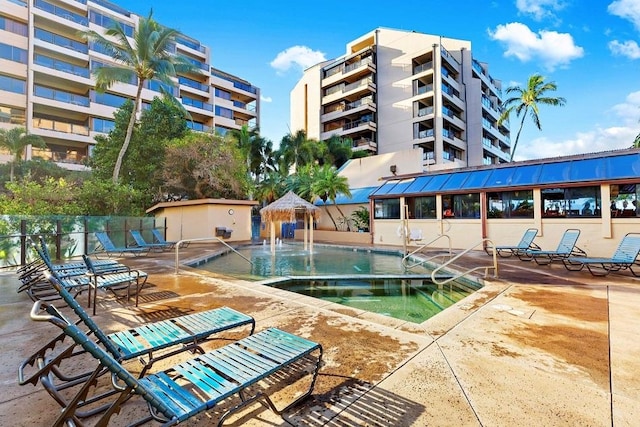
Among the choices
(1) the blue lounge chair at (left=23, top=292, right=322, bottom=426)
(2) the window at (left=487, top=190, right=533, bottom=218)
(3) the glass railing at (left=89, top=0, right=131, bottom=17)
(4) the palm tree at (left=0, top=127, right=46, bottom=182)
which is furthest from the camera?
(3) the glass railing at (left=89, top=0, right=131, bottom=17)

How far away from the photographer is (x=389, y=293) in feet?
26.5

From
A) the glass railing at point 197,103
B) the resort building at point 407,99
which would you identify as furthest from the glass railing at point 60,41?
the resort building at point 407,99

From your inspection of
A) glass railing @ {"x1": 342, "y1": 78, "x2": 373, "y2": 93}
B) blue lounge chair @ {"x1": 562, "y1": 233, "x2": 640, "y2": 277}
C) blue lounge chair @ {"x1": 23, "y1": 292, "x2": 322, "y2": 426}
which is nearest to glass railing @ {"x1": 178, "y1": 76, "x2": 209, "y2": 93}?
glass railing @ {"x1": 342, "y1": 78, "x2": 373, "y2": 93}

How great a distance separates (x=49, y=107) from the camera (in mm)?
33000

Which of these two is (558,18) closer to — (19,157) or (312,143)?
(312,143)

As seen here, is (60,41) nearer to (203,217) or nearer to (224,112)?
(224,112)

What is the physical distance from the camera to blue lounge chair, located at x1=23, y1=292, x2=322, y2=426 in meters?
1.66

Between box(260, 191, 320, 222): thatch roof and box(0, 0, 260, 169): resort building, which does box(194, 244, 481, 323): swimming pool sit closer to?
box(260, 191, 320, 222): thatch roof

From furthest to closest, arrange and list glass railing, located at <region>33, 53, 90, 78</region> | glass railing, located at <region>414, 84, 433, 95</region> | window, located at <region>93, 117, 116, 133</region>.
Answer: glass railing, located at <region>414, 84, 433, 95</region>
window, located at <region>93, 117, 116, 133</region>
glass railing, located at <region>33, 53, 90, 78</region>

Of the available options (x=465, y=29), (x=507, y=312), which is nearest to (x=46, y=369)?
(x=507, y=312)

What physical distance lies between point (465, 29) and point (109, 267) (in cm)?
5063

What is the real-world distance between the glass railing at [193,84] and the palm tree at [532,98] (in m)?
41.0

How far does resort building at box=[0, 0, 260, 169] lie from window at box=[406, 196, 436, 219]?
2237cm

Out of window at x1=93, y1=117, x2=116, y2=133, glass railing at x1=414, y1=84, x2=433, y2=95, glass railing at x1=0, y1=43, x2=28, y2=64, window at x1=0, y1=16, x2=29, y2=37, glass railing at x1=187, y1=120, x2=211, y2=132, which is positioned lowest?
window at x1=93, y1=117, x2=116, y2=133
